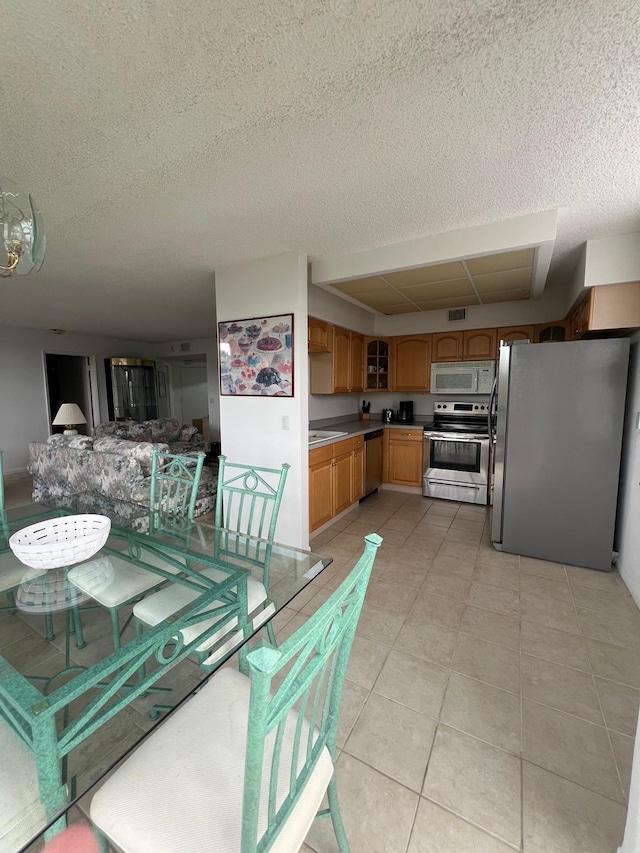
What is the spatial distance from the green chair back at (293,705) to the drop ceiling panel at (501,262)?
251cm

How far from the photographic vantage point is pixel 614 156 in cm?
163

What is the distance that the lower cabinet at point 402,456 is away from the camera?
4492mm

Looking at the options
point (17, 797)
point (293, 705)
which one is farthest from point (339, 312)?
point (17, 797)

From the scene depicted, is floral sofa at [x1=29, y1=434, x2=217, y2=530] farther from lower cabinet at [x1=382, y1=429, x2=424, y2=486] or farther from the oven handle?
the oven handle

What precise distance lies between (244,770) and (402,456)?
405 cm

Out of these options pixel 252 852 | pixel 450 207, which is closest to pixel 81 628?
pixel 252 852

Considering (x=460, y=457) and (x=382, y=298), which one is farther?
(x=460, y=457)

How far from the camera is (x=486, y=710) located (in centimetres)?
→ 154

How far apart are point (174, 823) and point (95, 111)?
6.98 ft

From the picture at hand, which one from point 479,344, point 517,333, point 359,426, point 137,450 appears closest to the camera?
point 137,450

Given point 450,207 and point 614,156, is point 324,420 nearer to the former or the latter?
point 450,207

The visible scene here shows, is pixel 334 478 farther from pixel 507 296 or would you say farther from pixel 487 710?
pixel 507 296

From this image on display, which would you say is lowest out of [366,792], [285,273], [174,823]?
[366,792]

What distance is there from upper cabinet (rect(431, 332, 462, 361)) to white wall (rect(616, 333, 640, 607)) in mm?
1916
